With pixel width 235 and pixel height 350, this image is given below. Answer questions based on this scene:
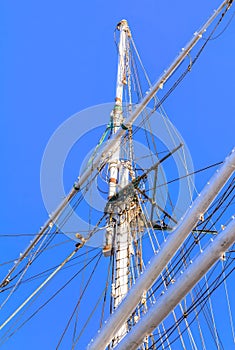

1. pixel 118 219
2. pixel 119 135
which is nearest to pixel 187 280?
pixel 118 219

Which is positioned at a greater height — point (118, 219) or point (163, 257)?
point (118, 219)

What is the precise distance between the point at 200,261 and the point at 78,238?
852 cm

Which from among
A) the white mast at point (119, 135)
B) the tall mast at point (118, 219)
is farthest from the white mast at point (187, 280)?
the white mast at point (119, 135)

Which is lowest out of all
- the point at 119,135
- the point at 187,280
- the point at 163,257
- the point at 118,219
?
the point at 187,280

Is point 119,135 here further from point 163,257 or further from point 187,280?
point 187,280

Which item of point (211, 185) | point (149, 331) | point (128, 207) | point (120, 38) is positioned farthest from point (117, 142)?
point (149, 331)

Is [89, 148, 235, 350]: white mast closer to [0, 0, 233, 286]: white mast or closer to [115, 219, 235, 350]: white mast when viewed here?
[115, 219, 235, 350]: white mast

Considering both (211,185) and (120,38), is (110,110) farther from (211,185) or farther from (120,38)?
(211,185)

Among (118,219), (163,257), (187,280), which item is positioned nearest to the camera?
(187,280)

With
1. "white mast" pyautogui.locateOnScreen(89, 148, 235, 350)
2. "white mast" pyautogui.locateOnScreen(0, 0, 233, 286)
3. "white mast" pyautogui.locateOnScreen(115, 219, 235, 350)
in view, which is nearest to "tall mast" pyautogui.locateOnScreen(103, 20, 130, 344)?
"white mast" pyautogui.locateOnScreen(0, 0, 233, 286)

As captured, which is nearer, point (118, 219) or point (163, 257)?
point (163, 257)

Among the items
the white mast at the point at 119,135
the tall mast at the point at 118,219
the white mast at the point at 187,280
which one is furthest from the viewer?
the white mast at the point at 119,135

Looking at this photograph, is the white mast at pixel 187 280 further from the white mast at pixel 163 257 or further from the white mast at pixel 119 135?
the white mast at pixel 119 135

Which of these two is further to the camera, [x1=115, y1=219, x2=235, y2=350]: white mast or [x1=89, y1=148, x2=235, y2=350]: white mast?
[x1=89, y1=148, x2=235, y2=350]: white mast
